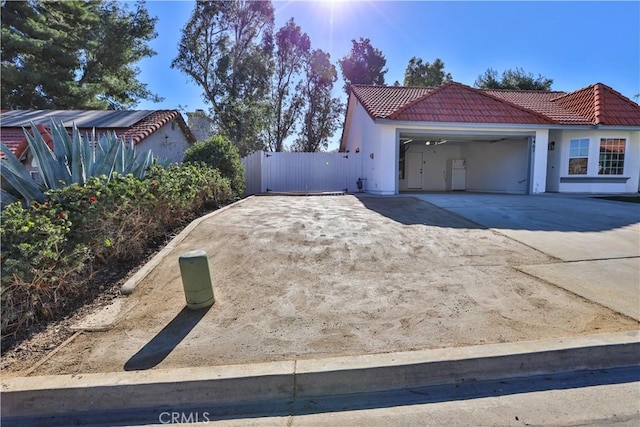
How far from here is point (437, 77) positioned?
1384 inches

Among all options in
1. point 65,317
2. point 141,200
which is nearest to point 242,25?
point 141,200

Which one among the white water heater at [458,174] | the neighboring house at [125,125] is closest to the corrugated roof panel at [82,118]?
the neighboring house at [125,125]

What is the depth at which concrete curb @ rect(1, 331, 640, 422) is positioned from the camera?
9.30 feet

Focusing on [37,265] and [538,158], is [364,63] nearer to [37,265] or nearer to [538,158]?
[538,158]

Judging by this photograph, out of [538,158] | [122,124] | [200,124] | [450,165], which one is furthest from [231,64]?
[538,158]

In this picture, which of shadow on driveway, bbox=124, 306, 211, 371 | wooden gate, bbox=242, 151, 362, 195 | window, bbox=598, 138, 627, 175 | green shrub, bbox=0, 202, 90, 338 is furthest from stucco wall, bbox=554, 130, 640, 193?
green shrub, bbox=0, 202, 90, 338

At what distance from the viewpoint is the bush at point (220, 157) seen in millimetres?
11383

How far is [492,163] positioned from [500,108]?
451cm

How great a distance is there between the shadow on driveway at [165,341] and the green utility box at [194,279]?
0.10 meters

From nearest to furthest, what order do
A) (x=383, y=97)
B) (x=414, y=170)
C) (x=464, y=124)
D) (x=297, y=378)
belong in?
(x=297, y=378) < (x=464, y=124) < (x=383, y=97) < (x=414, y=170)

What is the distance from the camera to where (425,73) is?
35.6 metres

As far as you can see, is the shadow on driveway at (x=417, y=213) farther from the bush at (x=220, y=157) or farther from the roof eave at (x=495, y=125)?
the bush at (x=220, y=157)

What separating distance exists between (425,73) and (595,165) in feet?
75.5

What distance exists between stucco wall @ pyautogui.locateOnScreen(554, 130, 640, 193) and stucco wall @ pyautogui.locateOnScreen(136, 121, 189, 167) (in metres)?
17.6
